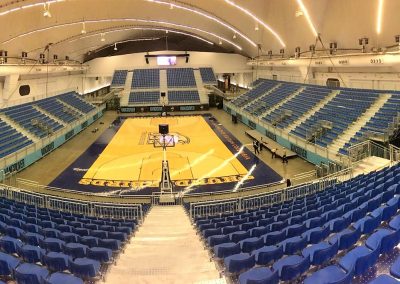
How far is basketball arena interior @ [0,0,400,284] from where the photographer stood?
7.35m

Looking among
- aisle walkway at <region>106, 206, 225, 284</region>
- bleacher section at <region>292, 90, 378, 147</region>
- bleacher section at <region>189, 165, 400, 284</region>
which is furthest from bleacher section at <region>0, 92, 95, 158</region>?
bleacher section at <region>292, 90, 378, 147</region>

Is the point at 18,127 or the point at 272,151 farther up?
the point at 18,127

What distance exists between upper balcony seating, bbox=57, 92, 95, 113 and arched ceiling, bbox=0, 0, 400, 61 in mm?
5324

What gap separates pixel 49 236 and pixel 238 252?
206 inches

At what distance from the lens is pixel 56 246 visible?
8.41 m

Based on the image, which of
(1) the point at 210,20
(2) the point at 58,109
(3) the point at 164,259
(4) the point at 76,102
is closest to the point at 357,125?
(3) the point at 164,259

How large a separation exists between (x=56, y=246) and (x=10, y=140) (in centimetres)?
1981

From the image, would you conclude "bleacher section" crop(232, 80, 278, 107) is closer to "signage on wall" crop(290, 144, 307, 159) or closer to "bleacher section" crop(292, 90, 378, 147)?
"bleacher section" crop(292, 90, 378, 147)

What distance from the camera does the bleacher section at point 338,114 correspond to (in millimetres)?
24797

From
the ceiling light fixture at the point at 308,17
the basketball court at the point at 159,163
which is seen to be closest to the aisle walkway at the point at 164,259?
the basketball court at the point at 159,163

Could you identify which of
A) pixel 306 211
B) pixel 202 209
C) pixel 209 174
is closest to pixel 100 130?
pixel 209 174

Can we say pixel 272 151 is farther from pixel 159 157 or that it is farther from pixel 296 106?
pixel 296 106

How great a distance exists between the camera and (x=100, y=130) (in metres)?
37.6

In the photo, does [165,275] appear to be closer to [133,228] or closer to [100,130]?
[133,228]
